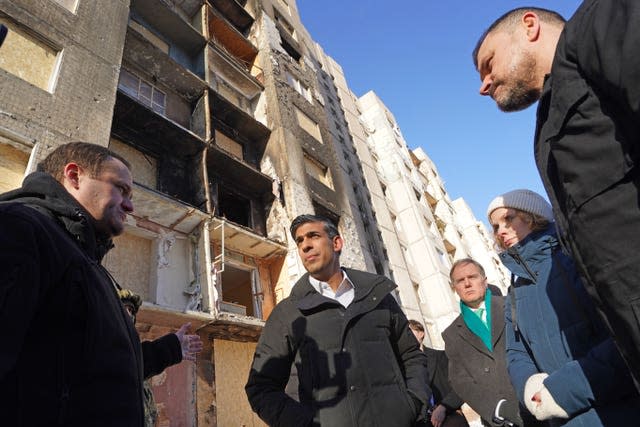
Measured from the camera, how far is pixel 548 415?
1.57m

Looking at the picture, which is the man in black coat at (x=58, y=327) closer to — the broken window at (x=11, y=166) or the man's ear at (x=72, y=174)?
the man's ear at (x=72, y=174)

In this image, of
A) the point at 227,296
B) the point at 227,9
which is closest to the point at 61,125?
the point at 227,296

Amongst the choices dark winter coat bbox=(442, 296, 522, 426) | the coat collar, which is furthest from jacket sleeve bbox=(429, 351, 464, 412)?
the coat collar

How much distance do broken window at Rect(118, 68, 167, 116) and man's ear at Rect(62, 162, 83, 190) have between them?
9403mm

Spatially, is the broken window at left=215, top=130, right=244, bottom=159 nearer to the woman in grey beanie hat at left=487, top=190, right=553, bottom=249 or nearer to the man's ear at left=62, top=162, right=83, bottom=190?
the man's ear at left=62, top=162, right=83, bottom=190

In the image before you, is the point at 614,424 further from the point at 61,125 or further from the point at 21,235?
the point at 61,125

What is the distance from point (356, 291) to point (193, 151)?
914 centimetres

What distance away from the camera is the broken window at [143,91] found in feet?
33.4

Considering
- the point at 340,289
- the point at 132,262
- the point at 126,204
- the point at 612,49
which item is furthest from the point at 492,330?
the point at 132,262

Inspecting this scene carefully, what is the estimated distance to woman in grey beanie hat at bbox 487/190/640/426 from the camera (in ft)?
4.65

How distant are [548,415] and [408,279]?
53.9ft

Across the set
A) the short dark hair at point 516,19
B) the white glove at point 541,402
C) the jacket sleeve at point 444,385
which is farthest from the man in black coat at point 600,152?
the jacket sleeve at point 444,385

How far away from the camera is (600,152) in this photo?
102 centimetres

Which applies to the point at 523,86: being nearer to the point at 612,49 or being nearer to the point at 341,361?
the point at 612,49
